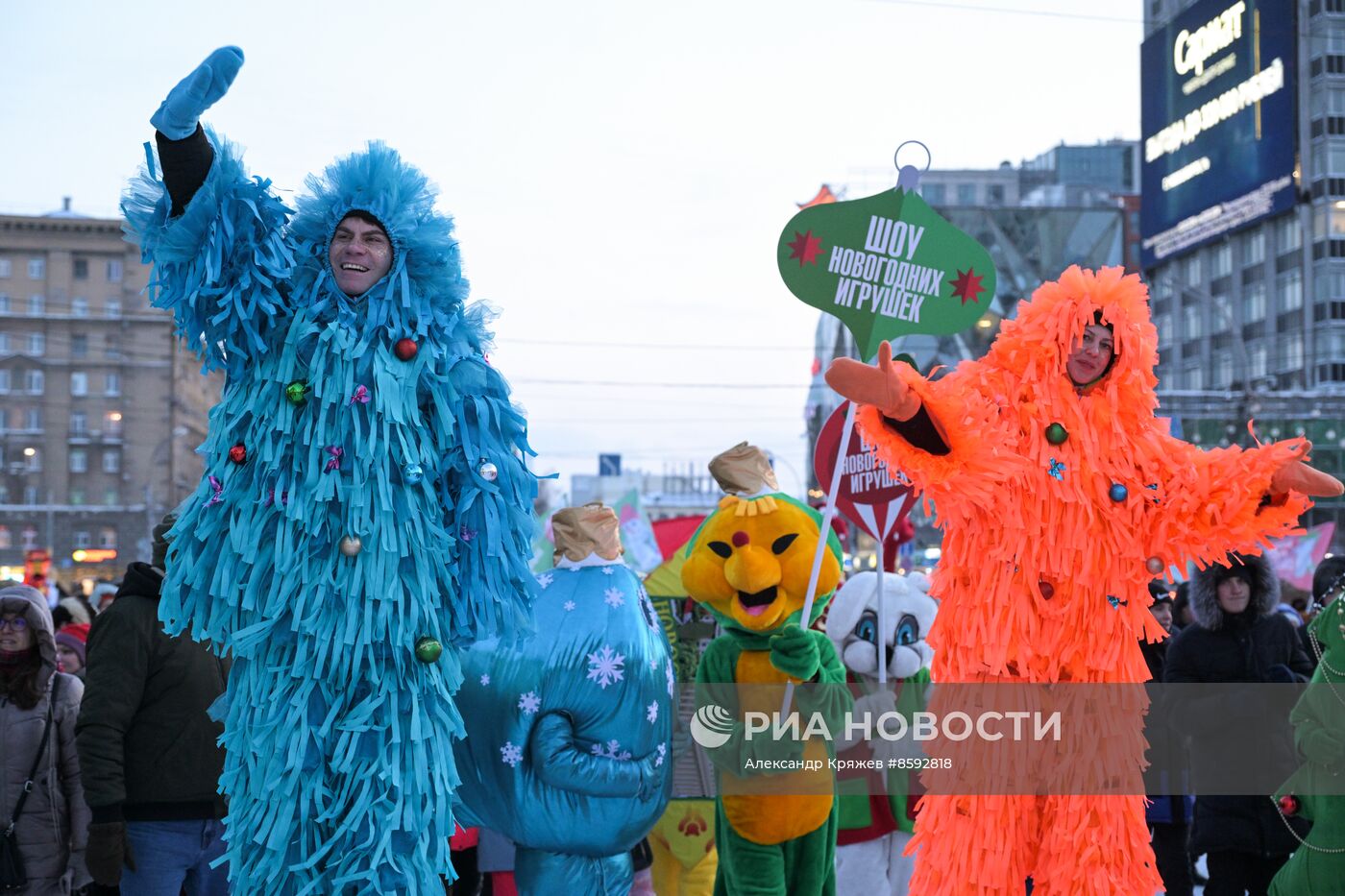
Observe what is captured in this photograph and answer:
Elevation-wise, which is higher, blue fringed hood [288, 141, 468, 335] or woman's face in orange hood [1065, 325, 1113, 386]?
blue fringed hood [288, 141, 468, 335]

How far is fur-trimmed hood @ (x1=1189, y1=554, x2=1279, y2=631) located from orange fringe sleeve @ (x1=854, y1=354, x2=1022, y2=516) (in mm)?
2128

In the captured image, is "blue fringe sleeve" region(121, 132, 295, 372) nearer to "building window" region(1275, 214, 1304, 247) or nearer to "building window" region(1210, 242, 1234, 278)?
"building window" region(1275, 214, 1304, 247)

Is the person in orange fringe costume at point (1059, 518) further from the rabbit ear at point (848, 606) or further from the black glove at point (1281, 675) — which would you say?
the rabbit ear at point (848, 606)

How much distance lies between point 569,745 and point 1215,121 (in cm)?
3698

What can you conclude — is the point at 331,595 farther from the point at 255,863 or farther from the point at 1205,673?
the point at 1205,673

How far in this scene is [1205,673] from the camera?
17.5 feet

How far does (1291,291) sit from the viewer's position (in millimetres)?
44844

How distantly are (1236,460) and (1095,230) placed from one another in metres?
52.3

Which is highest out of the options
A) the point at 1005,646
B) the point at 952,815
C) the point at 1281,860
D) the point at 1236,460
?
the point at 1236,460

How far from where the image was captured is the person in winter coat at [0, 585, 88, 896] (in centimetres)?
462

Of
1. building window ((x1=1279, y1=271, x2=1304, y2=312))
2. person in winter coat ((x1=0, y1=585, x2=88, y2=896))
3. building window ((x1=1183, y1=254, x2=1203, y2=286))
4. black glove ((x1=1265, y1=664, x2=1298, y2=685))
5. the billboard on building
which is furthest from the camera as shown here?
building window ((x1=1183, y1=254, x2=1203, y2=286))

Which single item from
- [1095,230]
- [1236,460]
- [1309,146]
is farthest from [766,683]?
[1095,230]

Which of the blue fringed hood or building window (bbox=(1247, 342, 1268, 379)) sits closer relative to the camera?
the blue fringed hood

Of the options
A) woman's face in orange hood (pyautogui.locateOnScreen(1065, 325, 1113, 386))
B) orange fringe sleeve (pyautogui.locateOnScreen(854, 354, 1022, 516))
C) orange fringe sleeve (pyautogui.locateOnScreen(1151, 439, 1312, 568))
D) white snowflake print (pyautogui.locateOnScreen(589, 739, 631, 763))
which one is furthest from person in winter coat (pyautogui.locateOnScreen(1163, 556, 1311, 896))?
white snowflake print (pyautogui.locateOnScreen(589, 739, 631, 763))
